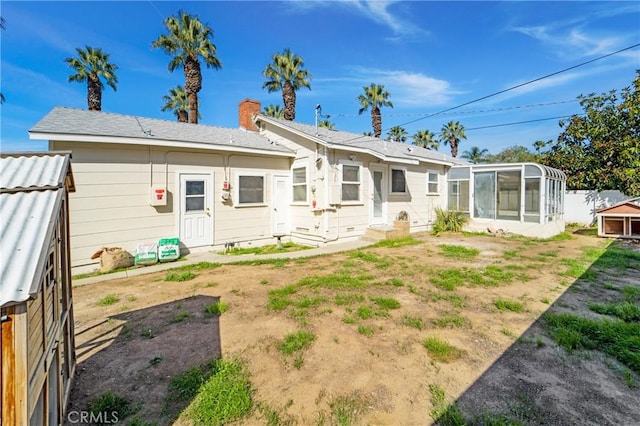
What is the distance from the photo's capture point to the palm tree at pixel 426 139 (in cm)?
3225

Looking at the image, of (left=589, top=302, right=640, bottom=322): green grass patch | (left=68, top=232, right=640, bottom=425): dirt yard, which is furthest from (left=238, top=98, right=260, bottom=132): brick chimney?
(left=589, top=302, right=640, bottom=322): green grass patch

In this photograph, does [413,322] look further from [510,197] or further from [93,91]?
[93,91]

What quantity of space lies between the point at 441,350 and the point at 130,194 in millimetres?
7974

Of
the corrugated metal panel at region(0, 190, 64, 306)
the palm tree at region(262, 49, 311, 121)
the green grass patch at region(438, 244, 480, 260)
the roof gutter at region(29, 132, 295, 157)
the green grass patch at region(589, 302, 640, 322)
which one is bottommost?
the green grass patch at region(589, 302, 640, 322)

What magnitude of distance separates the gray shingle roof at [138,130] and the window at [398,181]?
4.39m

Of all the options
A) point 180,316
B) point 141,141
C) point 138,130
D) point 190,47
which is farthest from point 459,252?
point 190,47

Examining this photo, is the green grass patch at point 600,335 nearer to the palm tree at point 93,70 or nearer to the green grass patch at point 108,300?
the green grass patch at point 108,300

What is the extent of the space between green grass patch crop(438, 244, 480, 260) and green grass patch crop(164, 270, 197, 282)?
264 inches

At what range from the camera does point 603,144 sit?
47.9 ft

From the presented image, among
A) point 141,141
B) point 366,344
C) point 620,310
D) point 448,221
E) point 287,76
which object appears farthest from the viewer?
point 287,76

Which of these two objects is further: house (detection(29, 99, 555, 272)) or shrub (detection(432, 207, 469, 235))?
shrub (detection(432, 207, 469, 235))

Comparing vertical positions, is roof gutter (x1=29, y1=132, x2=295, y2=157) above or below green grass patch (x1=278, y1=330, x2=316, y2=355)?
above

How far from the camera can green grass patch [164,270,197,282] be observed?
6.03 m

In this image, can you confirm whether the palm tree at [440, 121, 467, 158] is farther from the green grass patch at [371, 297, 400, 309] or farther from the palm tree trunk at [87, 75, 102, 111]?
the green grass patch at [371, 297, 400, 309]
